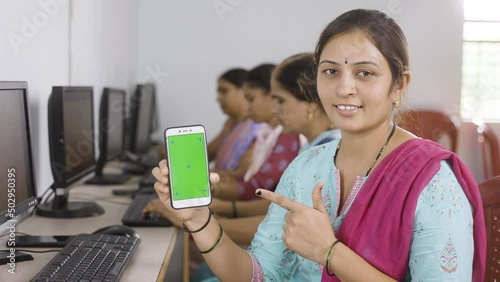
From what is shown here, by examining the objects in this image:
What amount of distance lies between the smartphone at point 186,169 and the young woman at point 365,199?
0.08 feet

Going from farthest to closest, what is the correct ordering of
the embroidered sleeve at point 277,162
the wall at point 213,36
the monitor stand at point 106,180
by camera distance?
the wall at point 213,36 < the monitor stand at point 106,180 < the embroidered sleeve at point 277,162

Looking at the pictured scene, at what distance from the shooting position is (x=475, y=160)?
4340mm

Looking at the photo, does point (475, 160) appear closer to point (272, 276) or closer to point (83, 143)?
point (83, 143)

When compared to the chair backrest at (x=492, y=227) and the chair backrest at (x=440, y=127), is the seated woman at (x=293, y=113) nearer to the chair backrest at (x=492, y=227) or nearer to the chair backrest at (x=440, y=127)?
the chair backrest at (x=492, y=227)

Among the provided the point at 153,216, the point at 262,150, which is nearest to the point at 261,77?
the point at 262,150

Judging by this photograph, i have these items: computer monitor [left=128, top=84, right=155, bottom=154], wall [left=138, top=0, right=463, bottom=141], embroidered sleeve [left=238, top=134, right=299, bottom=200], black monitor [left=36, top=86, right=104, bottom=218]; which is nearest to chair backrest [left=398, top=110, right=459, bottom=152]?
wall [left=138, top=0, right=463, bottom=141]

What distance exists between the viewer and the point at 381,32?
126cm

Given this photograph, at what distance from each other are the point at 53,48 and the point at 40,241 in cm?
87

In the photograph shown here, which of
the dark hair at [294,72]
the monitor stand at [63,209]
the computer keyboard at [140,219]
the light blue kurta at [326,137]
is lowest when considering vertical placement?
the computer keyboard at [140,219]

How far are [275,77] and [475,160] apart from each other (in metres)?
2.58

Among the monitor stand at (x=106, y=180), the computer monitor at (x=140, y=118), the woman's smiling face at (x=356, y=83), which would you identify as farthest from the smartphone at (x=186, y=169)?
the computer monitor at (x=140, y=118)

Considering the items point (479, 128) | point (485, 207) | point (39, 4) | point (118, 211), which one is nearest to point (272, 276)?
point (485, 207)

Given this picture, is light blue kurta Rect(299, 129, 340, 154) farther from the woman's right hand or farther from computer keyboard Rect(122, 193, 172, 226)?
the woman's right hand

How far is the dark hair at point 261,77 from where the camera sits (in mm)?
2931
